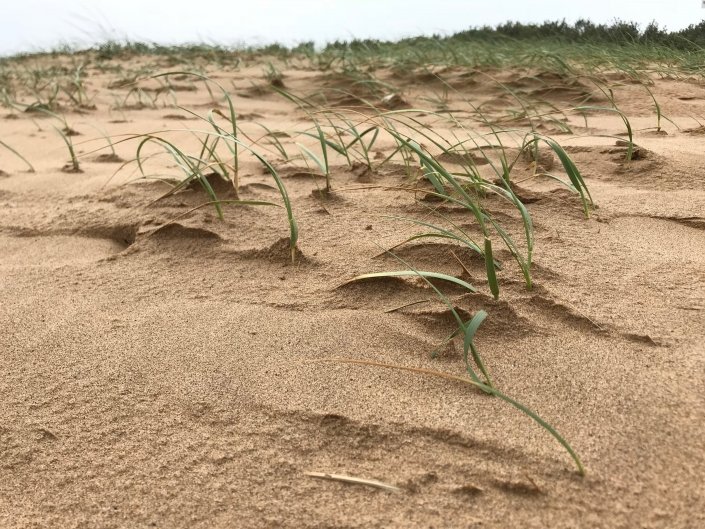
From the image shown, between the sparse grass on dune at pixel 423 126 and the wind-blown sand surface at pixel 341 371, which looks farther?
the sparse grass on dune at pixel 423 126

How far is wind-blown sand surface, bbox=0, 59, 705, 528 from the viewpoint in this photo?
2.41 ft

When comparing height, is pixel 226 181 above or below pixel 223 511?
above

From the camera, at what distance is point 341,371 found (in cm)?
96

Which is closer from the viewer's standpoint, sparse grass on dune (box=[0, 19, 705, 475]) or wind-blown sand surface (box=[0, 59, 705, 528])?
wind-blown sand surface (box=[0, 59, 705, 528])

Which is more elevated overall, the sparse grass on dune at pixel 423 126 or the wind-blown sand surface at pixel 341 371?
the sparse grass on dune at pixel 423 126

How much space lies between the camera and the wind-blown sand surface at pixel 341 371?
73cm

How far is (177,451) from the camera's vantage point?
826 mm

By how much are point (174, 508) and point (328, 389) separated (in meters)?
0.25

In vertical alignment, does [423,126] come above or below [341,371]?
above

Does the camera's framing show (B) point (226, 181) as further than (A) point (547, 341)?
Yes

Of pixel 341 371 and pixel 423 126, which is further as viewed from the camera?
pixel 423 126

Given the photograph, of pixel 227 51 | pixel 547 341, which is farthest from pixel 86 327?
pixel 227 51

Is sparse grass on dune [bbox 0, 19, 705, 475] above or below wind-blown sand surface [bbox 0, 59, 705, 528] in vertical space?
above

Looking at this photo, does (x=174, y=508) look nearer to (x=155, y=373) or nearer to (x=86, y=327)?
(x=155, y=373)
